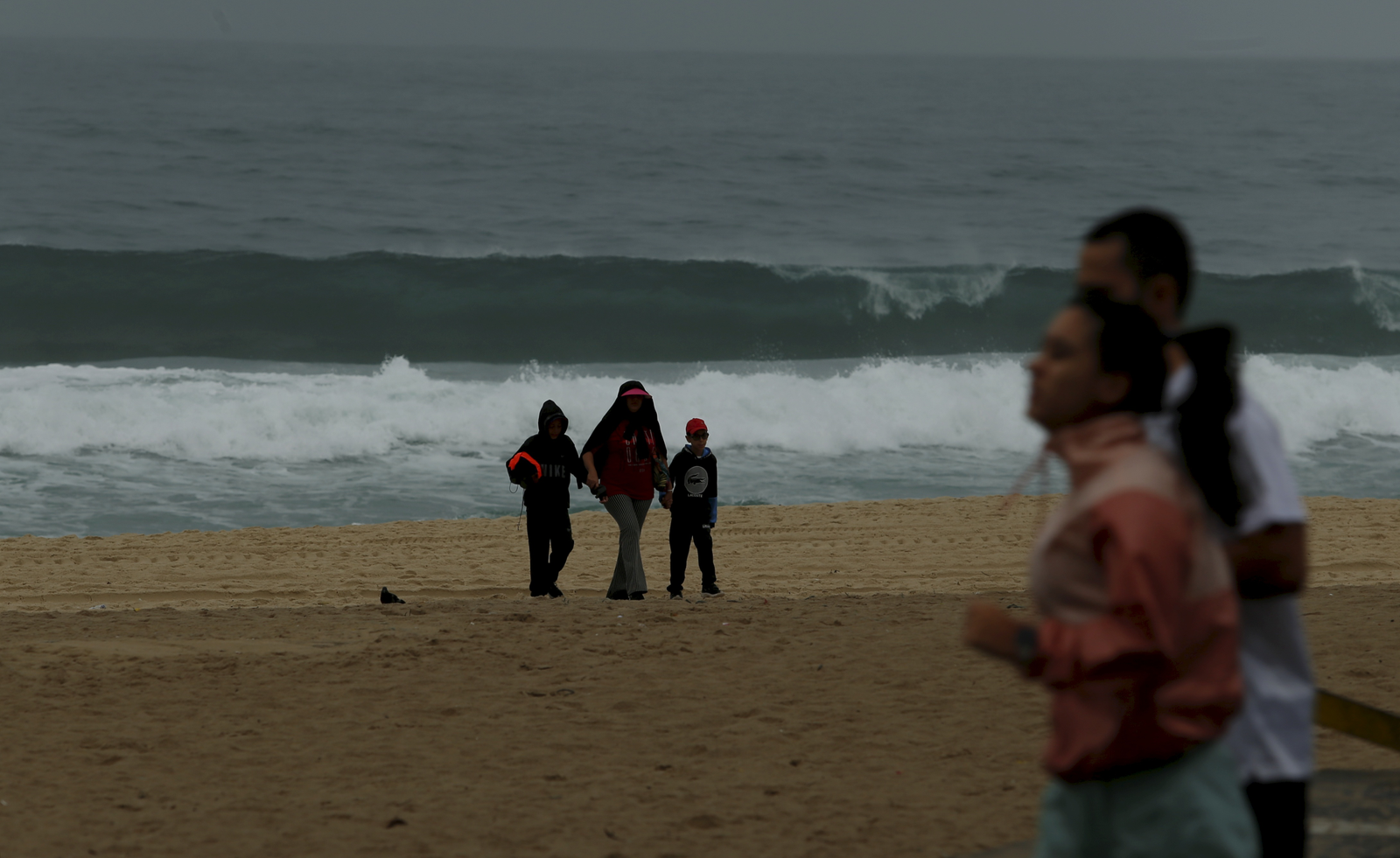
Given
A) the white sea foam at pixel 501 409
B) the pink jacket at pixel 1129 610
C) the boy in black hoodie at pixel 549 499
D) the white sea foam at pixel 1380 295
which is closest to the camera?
the pink jacket at pixel 1129 610

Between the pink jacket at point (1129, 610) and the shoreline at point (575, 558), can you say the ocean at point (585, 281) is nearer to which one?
the shoreline at point (575, 558)

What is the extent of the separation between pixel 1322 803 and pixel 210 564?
9.51 m

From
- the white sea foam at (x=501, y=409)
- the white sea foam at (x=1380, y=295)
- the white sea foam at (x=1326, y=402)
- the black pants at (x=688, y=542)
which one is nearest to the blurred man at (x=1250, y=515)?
the black pants at (x=688, y=542)

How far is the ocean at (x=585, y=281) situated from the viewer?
17.3 m

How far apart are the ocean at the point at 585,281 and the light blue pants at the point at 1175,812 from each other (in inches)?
504

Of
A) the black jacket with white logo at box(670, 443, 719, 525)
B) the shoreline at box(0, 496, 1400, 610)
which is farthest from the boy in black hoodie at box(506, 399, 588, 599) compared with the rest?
the black jacket with white logo at box(670, 443, 719, 525)

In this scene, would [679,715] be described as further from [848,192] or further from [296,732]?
[848,192]

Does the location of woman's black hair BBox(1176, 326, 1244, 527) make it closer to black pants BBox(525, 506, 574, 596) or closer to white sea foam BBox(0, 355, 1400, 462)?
black pants BBox(525, 506, 574, 596)

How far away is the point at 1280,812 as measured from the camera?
2.32m

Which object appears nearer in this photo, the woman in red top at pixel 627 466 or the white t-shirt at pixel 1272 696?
the white t-shirt at pixel 1272 696

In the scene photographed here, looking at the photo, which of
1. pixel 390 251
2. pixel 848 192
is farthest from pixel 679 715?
pixel 848 192

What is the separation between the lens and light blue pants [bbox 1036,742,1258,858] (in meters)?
2.00

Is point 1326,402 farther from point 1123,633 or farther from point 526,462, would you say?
point 1123,633

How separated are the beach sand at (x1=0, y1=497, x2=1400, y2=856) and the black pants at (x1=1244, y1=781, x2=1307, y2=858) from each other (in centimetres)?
219
